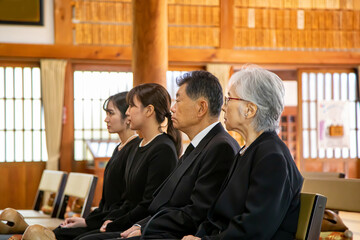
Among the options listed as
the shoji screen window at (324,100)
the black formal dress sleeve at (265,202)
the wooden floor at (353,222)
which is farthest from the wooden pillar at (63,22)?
the black formal dress sleeve at (265,202)

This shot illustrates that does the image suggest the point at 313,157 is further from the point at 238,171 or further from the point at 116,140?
the point at 238,171

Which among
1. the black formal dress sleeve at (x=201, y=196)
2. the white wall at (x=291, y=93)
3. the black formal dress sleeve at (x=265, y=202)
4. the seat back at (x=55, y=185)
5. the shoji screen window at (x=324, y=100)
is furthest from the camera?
the white wall at (x=291, y=93)

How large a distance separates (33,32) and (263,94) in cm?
577

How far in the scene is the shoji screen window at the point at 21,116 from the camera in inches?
290

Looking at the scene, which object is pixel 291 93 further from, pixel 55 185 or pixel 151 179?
pixel 151 179

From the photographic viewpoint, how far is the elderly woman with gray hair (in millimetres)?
1859

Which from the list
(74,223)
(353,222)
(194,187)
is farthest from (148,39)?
(353,222)

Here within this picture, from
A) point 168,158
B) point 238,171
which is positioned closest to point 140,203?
point 168,158

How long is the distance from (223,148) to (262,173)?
44cm

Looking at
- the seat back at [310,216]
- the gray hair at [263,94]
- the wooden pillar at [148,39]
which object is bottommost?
the seat back at [310,216]

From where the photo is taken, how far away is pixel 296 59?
26.1 ft

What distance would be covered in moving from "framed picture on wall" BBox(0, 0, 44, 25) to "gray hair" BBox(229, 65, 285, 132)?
5.73m

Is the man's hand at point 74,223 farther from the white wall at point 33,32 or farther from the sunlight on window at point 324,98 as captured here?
the sunlight on window at point 324,98

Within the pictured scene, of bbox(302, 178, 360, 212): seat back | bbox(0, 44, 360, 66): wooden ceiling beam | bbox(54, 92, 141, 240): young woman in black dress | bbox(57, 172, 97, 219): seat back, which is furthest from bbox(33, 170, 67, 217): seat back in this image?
bbox(0, 44, 360, 66): wooden ceiling beam
